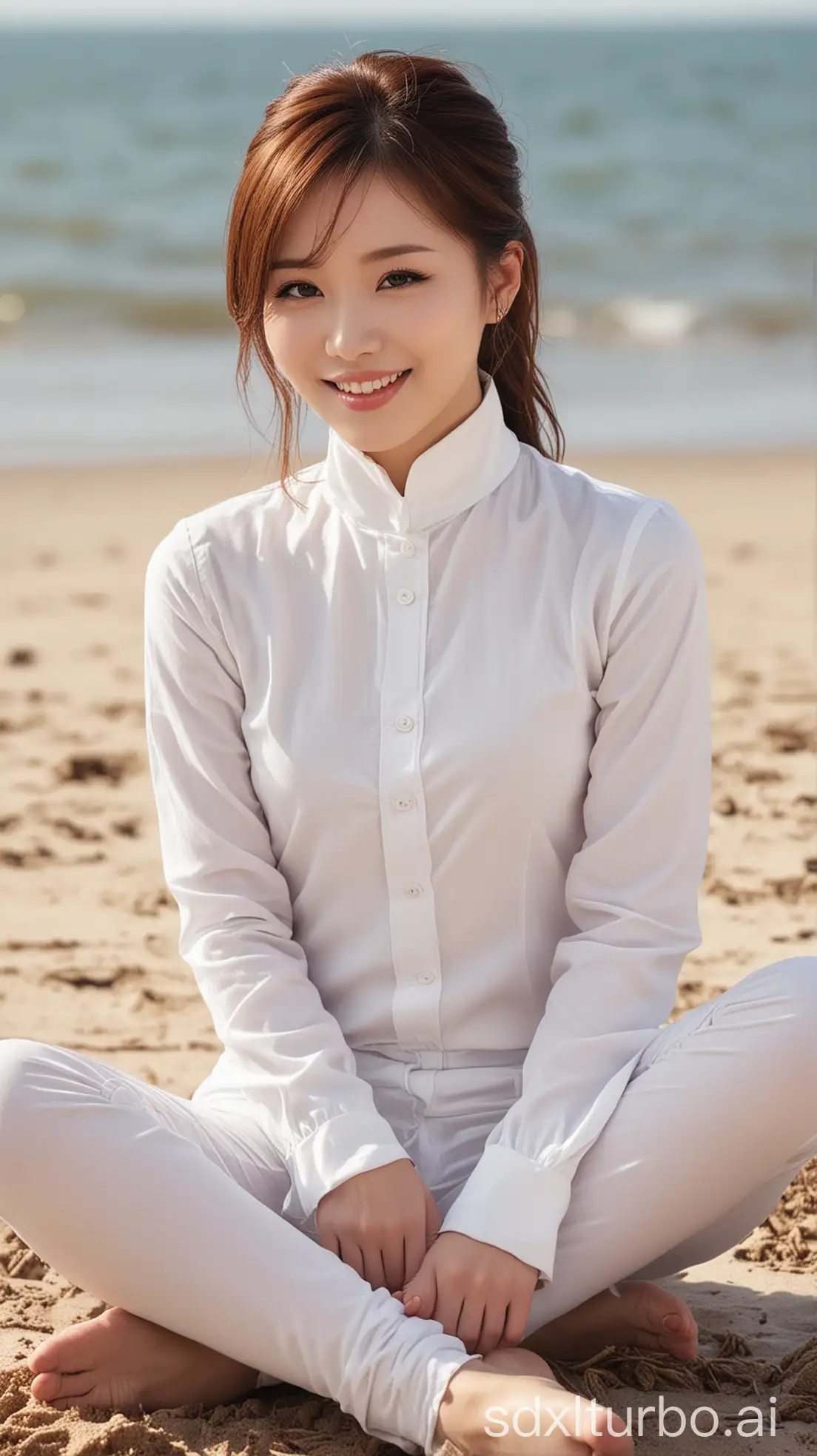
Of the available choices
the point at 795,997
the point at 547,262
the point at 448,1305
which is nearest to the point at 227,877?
the point at 448,1305

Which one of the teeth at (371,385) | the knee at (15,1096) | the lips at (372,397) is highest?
the teeth at (371,385)

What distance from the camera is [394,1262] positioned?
2.04 metres

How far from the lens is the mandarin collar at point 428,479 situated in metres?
2.29

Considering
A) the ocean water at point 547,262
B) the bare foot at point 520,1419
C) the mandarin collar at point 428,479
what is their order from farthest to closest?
the ocean water at point 547,262 < the mandarin collar at point 428,479 < the bare foot at point 520,1419

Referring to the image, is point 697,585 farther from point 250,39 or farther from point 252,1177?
point 250,39

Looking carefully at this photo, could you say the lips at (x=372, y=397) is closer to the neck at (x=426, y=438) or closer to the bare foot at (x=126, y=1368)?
the neck at (x=426, y=438)

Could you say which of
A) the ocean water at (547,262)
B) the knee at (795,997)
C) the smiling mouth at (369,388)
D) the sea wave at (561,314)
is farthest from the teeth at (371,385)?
the sea wave at (561,314)

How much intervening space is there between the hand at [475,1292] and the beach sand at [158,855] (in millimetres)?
158

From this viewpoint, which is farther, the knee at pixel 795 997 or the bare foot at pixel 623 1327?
the bare foot at pixel 623 1327

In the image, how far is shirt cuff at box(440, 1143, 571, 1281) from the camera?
1.99m

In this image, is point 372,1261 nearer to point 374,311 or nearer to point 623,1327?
point 623,1327

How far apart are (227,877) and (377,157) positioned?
871 millimetres

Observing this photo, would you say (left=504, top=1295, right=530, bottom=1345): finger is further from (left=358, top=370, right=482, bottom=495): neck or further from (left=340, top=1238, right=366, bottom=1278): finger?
(left=358, top=370, right=482, bottom=495): neck

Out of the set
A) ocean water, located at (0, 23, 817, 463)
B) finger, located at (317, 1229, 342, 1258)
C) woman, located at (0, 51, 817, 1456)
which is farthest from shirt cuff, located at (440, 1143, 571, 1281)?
ocean water, located at (0, 23, 817, 463)
